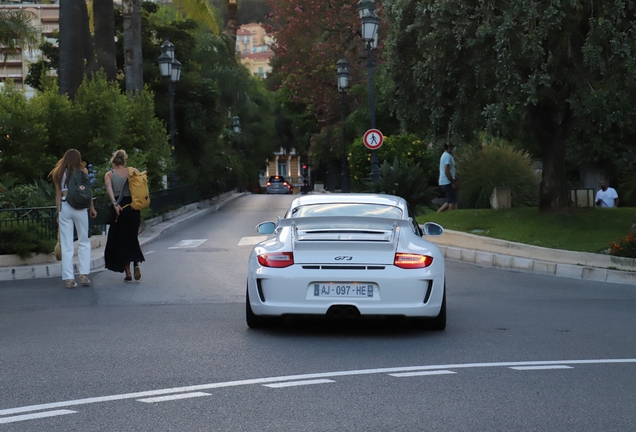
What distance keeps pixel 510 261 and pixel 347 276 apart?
8.91 meters

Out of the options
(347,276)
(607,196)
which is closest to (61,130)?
(607,196)

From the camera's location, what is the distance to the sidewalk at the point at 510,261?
→ 16266 millimetres

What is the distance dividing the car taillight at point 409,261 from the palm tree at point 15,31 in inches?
1385

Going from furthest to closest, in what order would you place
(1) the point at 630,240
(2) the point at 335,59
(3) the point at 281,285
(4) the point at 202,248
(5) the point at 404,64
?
(2) the point at 335,59
(5) the point at 404,64
(4) the point at 202,248
(1) the point at 630,240
(3) the point at 281,285

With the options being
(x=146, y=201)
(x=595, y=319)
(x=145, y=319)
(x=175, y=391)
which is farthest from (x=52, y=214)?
(x=175, y=391)

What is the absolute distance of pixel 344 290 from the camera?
9.88 meters

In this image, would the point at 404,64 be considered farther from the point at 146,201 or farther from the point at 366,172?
the point at 366,172

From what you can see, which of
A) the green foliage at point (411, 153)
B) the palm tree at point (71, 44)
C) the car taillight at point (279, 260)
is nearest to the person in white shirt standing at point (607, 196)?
the green foliage at point (411, 153)

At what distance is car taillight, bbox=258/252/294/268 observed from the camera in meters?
10.0

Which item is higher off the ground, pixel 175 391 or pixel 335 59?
pixel 335 59

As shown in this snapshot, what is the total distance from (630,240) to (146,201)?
7313 mm

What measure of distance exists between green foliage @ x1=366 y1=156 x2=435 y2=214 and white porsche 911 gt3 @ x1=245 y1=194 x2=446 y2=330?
1659 cm

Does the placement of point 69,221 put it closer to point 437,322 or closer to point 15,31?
point 437,322

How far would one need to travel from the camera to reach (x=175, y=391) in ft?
24.1
